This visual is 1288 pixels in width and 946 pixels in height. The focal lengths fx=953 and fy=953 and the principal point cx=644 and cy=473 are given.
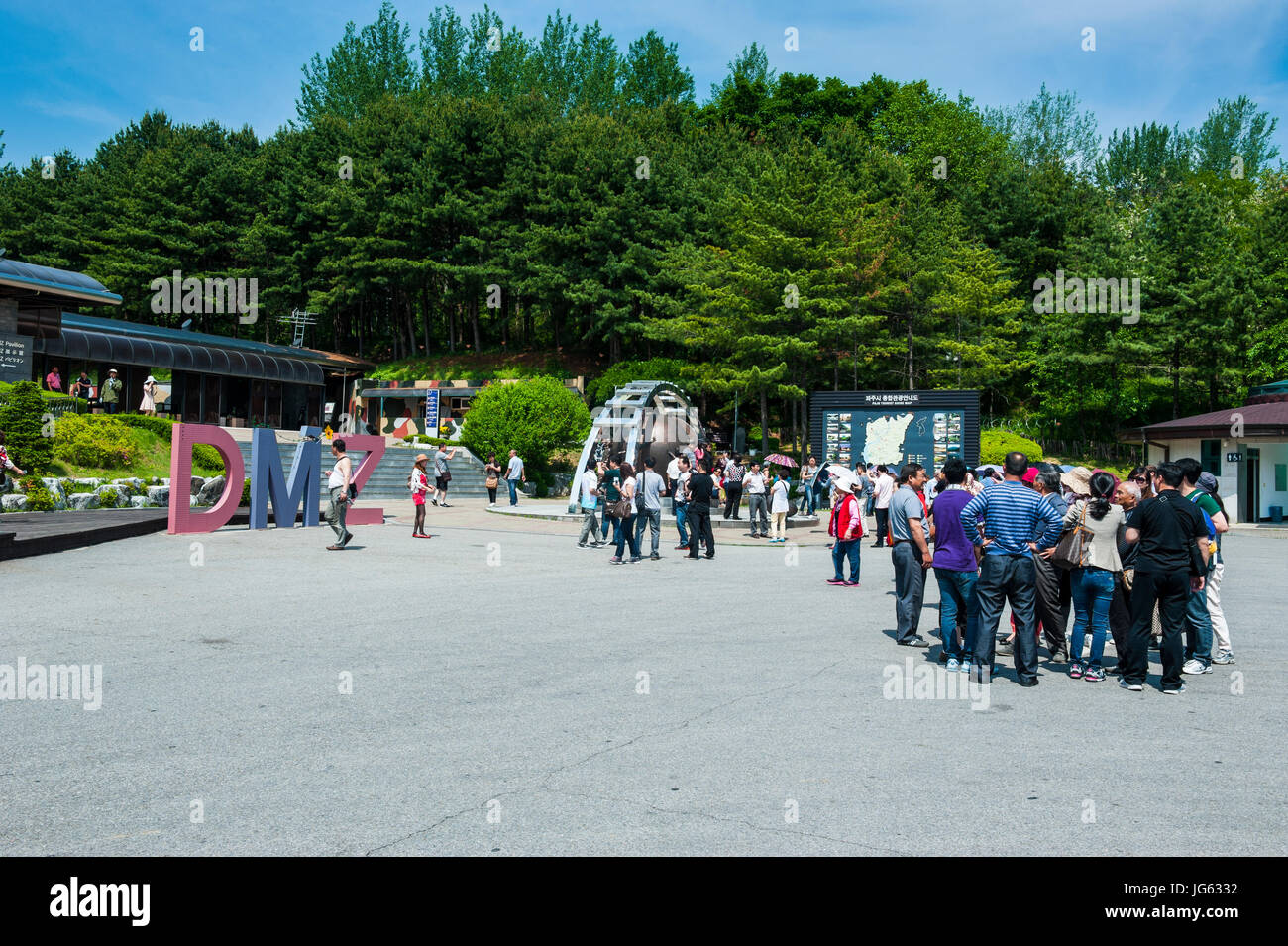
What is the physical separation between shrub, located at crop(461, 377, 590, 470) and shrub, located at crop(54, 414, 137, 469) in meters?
13.1

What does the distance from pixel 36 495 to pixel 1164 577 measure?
70.8 ft

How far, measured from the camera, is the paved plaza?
4.39 metres

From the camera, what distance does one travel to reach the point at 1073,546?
8156mm

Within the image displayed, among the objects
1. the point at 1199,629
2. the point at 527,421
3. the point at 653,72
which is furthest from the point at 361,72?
the point at 1199,629

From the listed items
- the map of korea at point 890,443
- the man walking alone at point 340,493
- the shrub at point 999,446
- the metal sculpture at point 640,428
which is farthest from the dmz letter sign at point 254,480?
the shrub at point 999,446

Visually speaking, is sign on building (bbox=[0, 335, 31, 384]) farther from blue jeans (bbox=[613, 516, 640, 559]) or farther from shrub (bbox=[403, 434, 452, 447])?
blue jeans (bbox=[613, 516, 640, 559])

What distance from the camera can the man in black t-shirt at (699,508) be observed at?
690 inches

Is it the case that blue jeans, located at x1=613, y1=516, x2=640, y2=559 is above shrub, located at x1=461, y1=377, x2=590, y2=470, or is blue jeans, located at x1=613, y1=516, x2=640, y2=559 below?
below

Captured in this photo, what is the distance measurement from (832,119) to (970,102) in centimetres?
1229

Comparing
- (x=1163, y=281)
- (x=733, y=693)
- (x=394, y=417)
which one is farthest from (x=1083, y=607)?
(x=394, y=417)

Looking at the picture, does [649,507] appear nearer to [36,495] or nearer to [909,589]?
[909,589]

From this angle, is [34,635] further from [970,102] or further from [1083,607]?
[970,102]

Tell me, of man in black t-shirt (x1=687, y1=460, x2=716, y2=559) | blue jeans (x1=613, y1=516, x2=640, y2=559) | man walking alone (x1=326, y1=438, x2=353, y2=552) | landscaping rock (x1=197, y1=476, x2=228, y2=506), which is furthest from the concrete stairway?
man in black t-shirt (x1=687, y1=460, x2=716, y2=559)

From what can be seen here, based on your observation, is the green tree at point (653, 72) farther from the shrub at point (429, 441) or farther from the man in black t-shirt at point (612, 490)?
the man in black t-shirt at point (612, 490)
